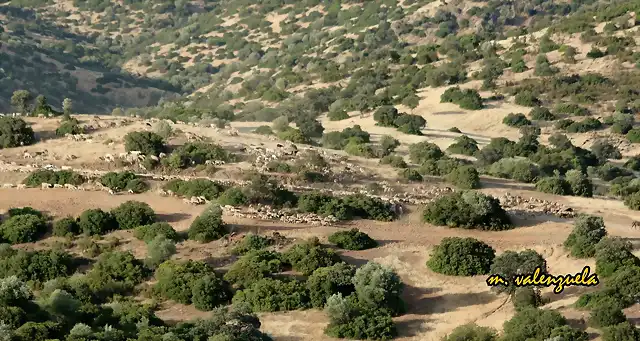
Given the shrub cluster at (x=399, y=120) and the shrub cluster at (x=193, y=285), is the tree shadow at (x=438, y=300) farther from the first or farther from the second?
the shrub cluster at (x=399, y=120)

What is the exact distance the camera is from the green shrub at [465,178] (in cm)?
4019

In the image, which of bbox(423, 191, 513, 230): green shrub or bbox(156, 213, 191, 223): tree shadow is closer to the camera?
bbox(423, 191, 513, 230): green shrub

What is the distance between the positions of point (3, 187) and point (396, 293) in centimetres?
1897

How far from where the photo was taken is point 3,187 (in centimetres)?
3816

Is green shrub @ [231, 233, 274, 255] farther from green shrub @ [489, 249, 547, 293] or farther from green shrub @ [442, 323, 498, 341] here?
green shrub @ [442, 323, 498, 341]

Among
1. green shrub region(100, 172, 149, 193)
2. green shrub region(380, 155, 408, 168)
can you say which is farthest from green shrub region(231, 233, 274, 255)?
green shrub region(380, 155, 408, 168)

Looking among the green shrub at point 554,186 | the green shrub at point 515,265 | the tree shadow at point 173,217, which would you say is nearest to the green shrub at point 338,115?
the green shrub at point 554,186

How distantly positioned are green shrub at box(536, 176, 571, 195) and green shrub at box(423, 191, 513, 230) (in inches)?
245

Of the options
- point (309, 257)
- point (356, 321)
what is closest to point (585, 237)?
point (356, 321)

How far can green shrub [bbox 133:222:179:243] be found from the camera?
106ft

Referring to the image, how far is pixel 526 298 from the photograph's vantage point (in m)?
26.5

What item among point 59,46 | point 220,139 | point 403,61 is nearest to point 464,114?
point 403,61

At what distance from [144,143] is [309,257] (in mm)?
13896

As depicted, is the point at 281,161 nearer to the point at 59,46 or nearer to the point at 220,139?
the point at 220,139
